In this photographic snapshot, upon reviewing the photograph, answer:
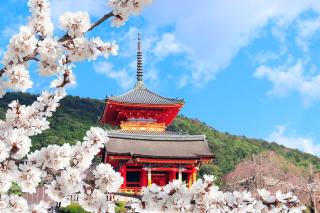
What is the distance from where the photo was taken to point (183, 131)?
166 feet

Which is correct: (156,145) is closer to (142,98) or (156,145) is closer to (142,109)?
(142,109)

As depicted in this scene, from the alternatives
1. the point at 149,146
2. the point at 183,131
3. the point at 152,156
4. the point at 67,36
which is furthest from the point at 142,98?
the point at 67,36

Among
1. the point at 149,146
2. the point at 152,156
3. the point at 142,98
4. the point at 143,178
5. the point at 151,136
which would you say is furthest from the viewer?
the point at 142,98

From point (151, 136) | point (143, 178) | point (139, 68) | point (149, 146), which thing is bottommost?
point (143, 178)

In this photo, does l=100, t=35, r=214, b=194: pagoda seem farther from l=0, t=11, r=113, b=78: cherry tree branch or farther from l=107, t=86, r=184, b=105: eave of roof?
l=0, t=11, r=113, b=78: cherry tree branch

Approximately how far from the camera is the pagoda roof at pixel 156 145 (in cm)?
2550

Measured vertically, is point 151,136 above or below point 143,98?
below

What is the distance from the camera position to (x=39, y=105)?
202 inches

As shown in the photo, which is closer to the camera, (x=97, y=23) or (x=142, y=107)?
(x=97, y=23)

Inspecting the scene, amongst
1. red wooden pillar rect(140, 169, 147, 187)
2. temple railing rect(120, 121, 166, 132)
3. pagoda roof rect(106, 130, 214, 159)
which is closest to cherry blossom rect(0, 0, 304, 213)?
pagoda roof rect(106, 130, 214, 159)

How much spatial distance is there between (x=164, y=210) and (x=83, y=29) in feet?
5.54

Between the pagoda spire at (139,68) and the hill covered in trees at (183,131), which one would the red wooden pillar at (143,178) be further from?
the hill covered in trees at (183,131)

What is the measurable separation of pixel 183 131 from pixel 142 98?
22.1m

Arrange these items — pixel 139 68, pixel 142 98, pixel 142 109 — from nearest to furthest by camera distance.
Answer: pixel 142 109, pixel 142 98, pixel 139 68
